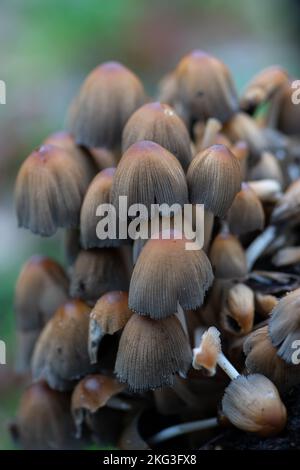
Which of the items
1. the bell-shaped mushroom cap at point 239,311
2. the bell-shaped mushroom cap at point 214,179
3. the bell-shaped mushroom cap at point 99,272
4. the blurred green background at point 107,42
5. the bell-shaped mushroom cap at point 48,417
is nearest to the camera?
the bell-shaped mushroom cap at point 214,179

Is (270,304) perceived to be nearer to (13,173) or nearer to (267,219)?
(267,219)

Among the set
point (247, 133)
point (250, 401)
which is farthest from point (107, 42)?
point (250, 401)

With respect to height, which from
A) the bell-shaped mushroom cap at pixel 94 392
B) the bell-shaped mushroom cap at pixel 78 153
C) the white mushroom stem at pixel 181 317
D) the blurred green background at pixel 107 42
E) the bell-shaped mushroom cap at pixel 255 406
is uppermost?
the blurred green background at pixel 107 42

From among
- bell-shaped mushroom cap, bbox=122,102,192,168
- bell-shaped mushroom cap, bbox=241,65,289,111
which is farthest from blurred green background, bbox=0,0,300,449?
bell-shaped mushroom cap, bbox=122,102,192,168

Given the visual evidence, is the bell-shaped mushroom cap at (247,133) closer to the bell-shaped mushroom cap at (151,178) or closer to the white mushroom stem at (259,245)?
the white mushroom stem at (259,245)

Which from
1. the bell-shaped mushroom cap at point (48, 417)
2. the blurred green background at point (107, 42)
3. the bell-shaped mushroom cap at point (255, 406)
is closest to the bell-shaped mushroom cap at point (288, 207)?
the bell-shaped mushroom cap at point (255, 406)

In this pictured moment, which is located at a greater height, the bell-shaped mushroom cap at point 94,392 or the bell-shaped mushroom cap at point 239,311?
the bell-shaped mushroom cap at point 239,311

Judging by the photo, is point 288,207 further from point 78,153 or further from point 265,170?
point 78,153
